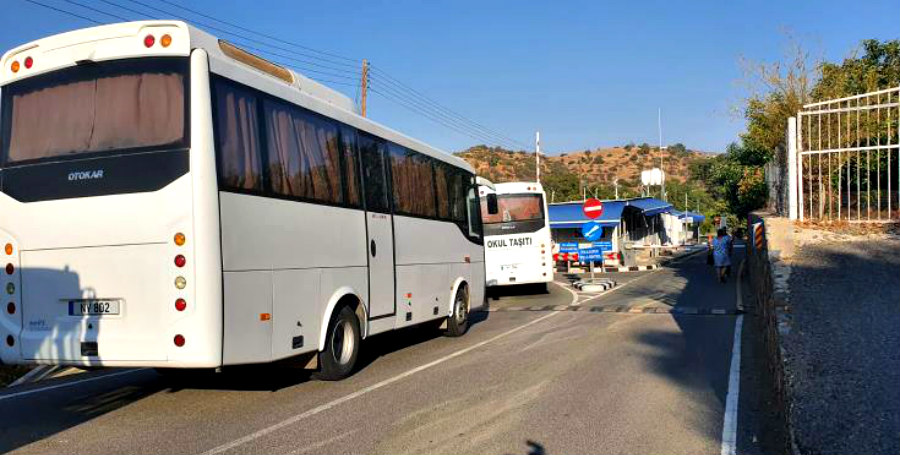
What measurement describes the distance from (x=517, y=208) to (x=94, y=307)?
14.6 m

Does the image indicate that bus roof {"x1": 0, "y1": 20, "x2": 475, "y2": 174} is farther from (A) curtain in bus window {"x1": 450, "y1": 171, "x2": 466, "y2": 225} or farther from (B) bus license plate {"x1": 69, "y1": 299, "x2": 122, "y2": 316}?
(A) curtain in bus window {"x1": 450, "y1": 171, "x2": 466, "y2": 225}

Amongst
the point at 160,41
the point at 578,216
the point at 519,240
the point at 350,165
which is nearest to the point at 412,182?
the point at 350,165

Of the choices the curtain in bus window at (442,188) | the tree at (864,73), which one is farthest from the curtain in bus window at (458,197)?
the tree at (864,73)

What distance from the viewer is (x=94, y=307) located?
629 centimetres

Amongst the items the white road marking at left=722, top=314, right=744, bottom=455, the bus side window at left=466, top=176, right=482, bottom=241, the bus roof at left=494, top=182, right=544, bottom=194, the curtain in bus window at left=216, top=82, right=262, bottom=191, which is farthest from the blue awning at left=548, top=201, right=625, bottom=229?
the curtain in bus window at left=216, top=82, right=262, bottom=191

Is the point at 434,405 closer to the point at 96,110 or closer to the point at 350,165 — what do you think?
the point at 350,165

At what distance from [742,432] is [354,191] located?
517 centimetres

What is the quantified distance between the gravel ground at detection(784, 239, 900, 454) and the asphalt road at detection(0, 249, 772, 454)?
60cm

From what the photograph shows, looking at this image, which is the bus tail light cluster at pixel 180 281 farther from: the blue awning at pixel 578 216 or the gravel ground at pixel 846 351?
the blue awning at pixel 578 216

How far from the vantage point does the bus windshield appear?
19875 millimetres

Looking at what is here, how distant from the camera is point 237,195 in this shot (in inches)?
252

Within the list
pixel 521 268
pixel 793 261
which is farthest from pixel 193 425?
pixel 521 268

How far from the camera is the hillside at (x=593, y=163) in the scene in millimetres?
78688

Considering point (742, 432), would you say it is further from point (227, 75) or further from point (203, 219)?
point (227, 75)
